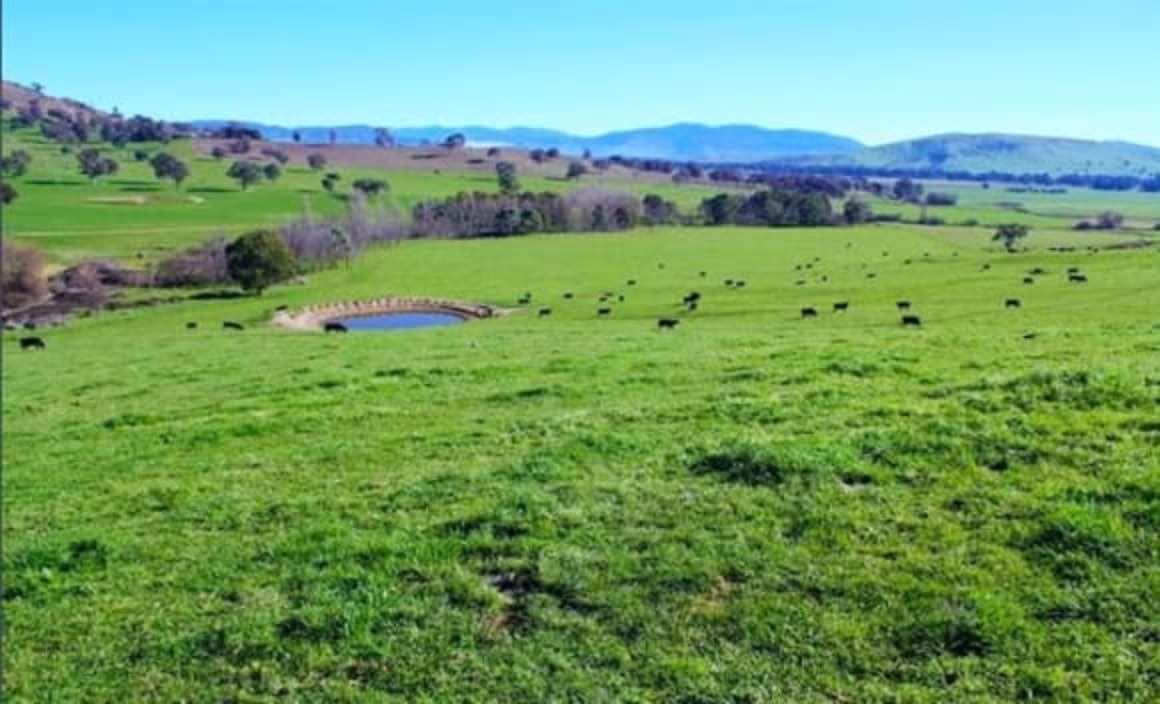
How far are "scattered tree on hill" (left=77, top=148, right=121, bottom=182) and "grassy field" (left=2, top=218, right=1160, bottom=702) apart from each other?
174072 millimetres

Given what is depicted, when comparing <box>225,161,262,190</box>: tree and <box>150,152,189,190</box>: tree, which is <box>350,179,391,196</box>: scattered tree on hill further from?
<box>150,152,189,190</box>: tree

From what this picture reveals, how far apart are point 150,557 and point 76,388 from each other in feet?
59.1

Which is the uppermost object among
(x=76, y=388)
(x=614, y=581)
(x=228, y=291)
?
(x=614, y=581)

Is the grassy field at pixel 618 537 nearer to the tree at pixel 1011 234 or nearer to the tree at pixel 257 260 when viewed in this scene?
the tree at pixel 257 260

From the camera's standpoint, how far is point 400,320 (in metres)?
69.1

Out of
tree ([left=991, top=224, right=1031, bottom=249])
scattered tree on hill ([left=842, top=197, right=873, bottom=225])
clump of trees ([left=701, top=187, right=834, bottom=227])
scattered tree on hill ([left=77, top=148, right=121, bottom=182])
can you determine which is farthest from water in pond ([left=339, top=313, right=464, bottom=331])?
scattered tree on hill ([left=77, top=148, right=121, bottom=182])

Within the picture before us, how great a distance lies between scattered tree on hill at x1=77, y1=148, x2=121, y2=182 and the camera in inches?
6777

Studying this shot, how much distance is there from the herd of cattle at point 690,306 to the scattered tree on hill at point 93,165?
12037 cm

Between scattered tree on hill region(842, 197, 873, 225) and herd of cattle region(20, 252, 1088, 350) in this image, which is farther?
scattered tree on hill region(842, 197, 873, 225)

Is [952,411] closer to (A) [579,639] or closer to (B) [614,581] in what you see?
(B) [614,581]

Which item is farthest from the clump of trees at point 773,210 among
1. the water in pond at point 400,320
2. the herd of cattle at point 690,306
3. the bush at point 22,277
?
the bush at point 22,277

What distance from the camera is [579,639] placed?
782 centimetres

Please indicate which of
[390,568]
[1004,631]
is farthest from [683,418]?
[1004,631]

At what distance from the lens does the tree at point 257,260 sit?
81688mm
